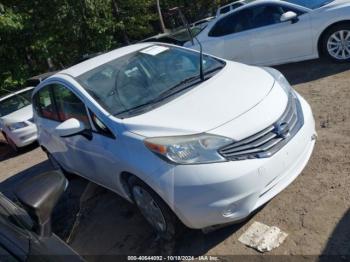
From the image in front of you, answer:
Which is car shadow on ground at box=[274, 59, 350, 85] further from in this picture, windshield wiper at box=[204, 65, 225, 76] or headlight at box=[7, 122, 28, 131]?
headlight at box=[7, 122, 28, 131]

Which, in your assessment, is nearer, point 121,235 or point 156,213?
point 156,213

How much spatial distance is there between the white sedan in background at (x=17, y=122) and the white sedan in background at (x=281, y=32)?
3.91 meters

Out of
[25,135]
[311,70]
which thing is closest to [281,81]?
[311,70]

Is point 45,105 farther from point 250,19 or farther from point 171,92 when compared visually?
point 250,19

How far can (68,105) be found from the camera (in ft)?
15.3

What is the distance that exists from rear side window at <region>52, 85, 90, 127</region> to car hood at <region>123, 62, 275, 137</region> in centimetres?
73

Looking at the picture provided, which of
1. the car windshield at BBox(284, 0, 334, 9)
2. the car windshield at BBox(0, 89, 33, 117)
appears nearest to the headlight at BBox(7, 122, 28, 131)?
the car windshield at BBox(0, 89, 33, 117)

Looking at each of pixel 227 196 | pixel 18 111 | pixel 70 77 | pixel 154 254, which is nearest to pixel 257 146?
pixel 227 196

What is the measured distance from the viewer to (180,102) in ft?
12.6

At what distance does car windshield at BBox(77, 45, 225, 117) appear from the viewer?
159 inches

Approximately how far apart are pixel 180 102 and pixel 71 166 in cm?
193

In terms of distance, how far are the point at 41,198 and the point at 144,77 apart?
2442 mm

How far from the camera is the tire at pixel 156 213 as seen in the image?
3496mm

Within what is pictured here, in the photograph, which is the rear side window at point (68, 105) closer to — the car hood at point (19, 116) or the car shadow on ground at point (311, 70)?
the car shadow on ground at point (311, 70)
